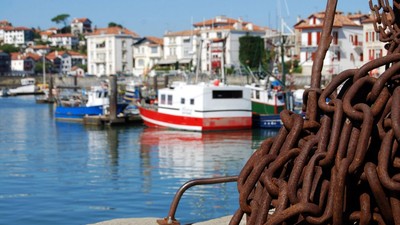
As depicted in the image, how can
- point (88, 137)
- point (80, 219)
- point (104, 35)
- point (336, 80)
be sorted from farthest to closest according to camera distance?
point (104, 35), point (88, 137), point (80, 219), point (336, 80)

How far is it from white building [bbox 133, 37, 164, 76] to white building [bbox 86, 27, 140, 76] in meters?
1.77

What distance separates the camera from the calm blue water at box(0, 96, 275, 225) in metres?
18.4

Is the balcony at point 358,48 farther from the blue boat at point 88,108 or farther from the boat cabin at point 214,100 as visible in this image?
the boat cabin at point 214,100

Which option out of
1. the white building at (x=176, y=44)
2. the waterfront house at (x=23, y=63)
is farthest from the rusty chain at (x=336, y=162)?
the waterfront house at (x=23, y=63)

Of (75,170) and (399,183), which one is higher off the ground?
(399,183)

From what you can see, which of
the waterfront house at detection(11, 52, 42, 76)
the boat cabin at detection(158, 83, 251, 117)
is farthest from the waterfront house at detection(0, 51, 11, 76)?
the boat cabin at detection(158, 83, 251, 117)

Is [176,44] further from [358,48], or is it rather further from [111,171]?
[111,171]

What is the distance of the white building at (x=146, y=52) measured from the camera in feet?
438

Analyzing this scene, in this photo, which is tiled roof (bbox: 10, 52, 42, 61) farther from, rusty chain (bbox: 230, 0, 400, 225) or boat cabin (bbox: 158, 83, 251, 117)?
rusty chain (bbox: 230, 0, 400, 225)

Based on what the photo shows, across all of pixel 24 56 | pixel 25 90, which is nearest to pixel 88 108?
pixel 25 90

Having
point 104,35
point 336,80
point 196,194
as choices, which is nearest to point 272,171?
point 336,80

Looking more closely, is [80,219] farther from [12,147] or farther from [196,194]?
[12,147]

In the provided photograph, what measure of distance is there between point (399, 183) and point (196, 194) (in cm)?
1651

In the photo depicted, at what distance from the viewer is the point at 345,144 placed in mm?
4578
